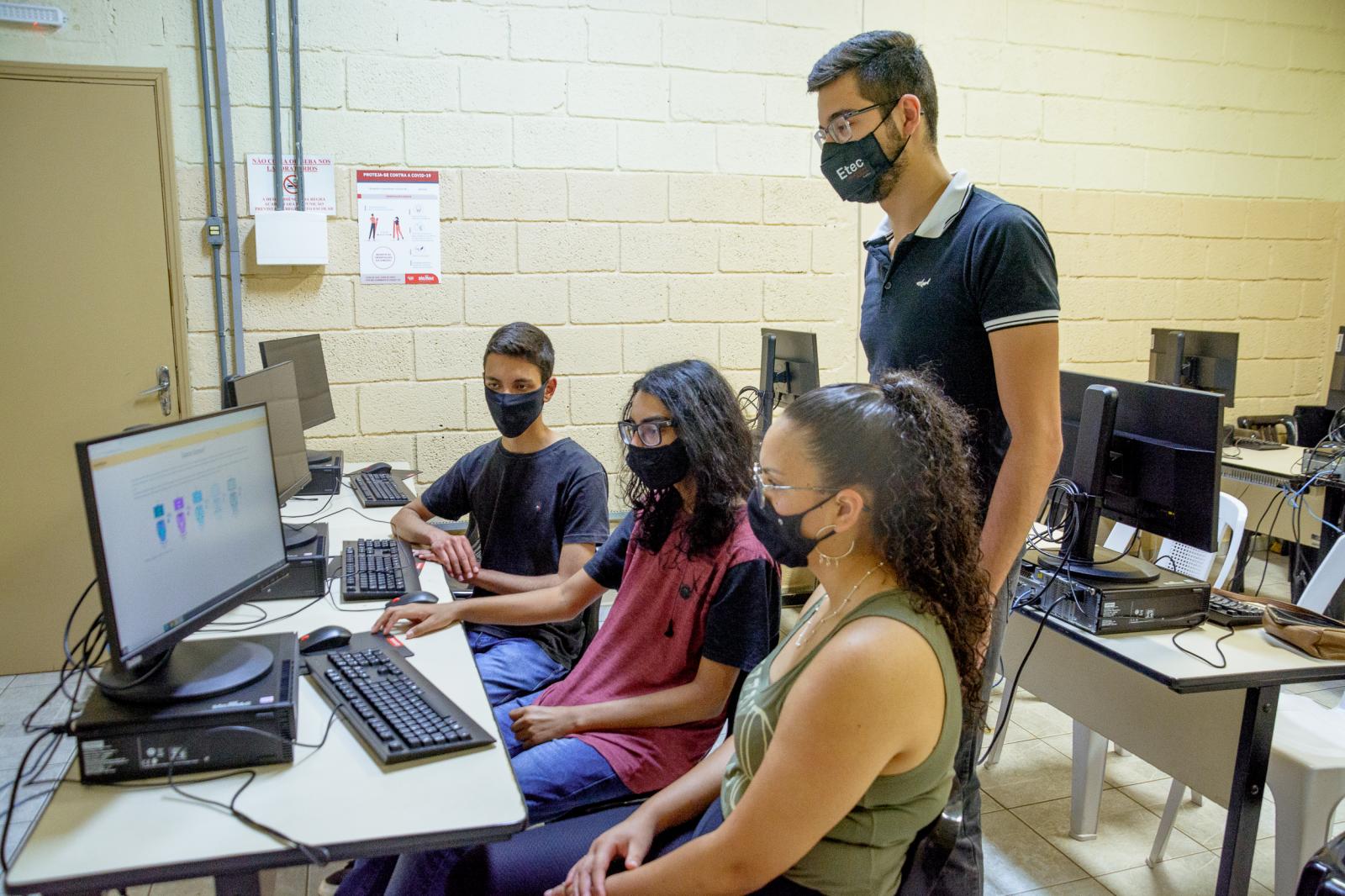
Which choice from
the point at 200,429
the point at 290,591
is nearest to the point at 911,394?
the point at 200,429

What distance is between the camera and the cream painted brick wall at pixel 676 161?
3.51 meters

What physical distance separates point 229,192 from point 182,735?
267 cm

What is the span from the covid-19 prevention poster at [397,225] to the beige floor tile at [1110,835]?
107 inches

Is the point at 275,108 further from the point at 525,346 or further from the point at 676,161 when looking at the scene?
the point at 525,346

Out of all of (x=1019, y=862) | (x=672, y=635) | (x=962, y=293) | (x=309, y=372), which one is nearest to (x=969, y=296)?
(x=962, y=293)

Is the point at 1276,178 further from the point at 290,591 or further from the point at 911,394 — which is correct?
the point at 290,591

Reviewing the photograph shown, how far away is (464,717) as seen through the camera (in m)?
1.46

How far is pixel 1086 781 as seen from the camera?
246 cm

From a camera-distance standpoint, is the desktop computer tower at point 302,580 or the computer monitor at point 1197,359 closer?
the desktop computer tower at point 302,580

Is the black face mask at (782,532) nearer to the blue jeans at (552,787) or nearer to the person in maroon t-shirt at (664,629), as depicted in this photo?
the person in maroon t-shirt at (664,629)

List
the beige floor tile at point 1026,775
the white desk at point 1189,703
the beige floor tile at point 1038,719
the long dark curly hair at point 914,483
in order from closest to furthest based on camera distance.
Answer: the long dark curly hair at point 914,483, the white desk at point 1189,703, the beige floor tile at point 1026,775, the beige floor tile at point 1038,719

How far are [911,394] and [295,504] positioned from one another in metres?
2.24

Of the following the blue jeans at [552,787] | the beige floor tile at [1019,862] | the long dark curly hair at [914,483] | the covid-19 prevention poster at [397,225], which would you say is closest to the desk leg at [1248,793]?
the beige floor tile at [1019,862]

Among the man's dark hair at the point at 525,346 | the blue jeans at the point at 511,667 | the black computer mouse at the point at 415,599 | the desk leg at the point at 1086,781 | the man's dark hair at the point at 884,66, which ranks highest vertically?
the man's dark hair at the point at 884,66
